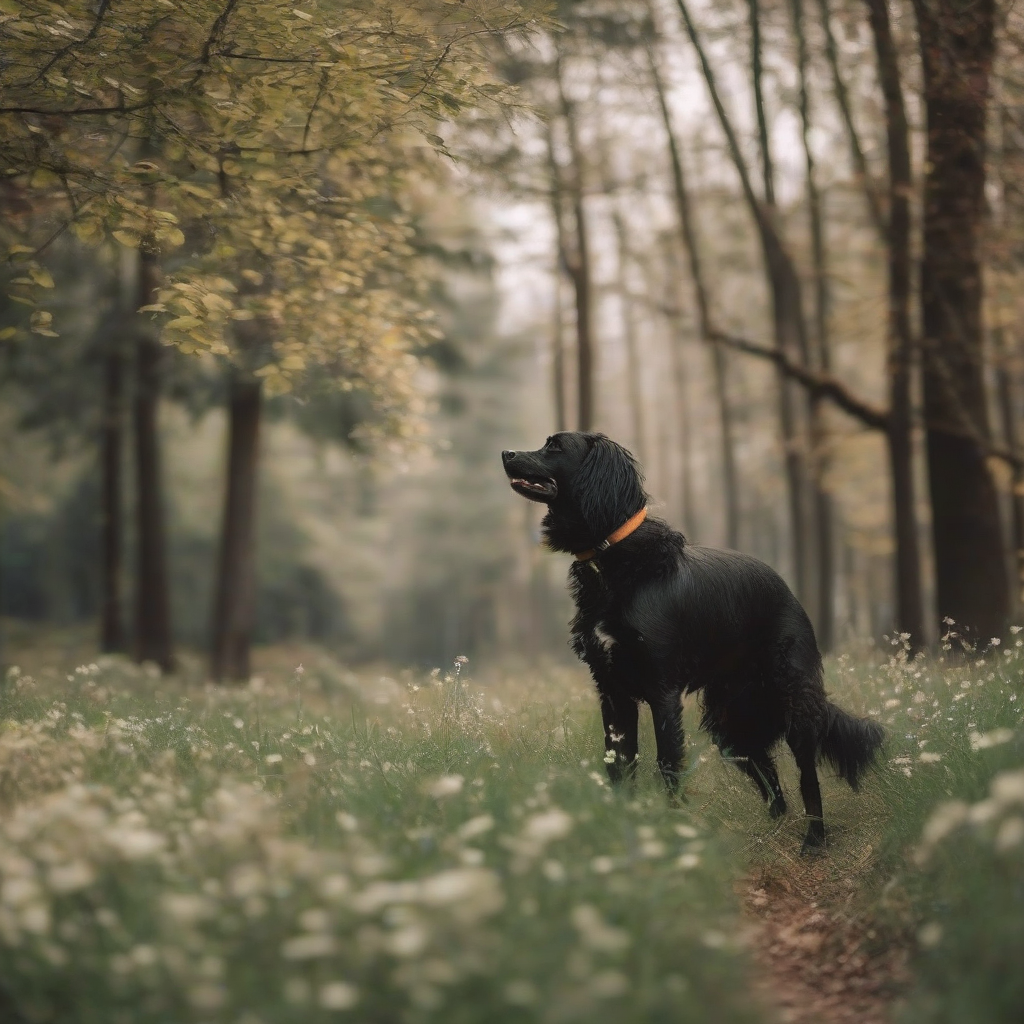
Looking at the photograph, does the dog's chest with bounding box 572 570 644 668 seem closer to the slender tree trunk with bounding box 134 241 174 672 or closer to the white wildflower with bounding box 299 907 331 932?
the white wildflower with bounding box 299 907 331 932

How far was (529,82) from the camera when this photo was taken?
1459cm

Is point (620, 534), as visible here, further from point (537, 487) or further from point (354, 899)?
point (354, 899)

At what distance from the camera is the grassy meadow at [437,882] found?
8.23 feet

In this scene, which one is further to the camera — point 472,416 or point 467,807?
point 472,416

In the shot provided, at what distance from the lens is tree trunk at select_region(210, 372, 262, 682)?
46.8 ft

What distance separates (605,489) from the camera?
5109 millimetres

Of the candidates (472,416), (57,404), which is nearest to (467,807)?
(57,404)

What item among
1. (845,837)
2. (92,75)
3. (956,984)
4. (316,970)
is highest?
(92,75)

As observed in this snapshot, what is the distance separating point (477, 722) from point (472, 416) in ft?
97.8

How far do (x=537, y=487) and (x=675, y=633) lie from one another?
1.02 meters

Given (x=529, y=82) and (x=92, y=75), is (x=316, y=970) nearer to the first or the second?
(x=92, y=75)

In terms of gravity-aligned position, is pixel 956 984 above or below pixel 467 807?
below

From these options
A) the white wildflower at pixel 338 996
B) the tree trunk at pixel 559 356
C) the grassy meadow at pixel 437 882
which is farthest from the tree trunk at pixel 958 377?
the tree trunk at pixel 559 356

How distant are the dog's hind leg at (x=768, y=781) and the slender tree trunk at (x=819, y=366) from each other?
6.56m
